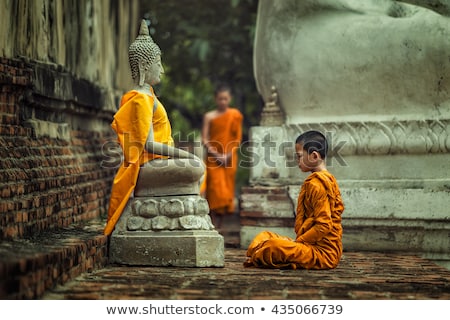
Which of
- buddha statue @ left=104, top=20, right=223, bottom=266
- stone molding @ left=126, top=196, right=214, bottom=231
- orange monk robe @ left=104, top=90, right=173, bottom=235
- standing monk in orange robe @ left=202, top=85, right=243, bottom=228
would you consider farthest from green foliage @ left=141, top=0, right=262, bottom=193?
stone molding @ left=126, top=196, right=214, bottom=231

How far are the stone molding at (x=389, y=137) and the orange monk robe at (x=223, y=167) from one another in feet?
8.16

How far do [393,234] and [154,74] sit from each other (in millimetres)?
2500

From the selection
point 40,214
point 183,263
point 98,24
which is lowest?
point 183,263

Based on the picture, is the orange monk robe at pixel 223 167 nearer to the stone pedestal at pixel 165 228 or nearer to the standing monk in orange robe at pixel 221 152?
the standing monk in orange robe at pixel 221 152

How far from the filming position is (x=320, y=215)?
5441 mm

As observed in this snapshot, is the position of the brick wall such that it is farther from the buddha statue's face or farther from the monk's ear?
the monk's ear

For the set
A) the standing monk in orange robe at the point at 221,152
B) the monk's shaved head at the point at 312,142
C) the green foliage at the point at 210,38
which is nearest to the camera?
the monk's shaved head at the point at 312,142

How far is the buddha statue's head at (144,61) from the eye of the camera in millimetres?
Answer: 5645

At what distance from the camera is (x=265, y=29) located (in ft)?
24.5

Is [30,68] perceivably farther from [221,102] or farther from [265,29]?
[221,102]

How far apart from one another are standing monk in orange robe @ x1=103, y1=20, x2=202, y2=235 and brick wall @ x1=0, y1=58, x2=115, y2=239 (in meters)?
0.49

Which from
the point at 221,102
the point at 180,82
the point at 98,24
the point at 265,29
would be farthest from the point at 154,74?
the point at 180,82
